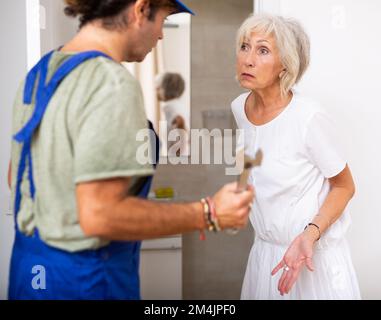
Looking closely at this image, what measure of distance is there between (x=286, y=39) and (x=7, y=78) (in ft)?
3.06

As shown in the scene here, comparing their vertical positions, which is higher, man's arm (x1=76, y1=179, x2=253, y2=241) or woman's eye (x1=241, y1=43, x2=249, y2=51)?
woman's eye (x1=241, y1=43, x2=249, y2=51)

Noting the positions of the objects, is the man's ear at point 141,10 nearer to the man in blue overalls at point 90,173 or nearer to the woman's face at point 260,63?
the man in blue overalls at point 90,173

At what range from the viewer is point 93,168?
0.66 meters

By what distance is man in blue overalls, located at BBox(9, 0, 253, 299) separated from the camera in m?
0.67

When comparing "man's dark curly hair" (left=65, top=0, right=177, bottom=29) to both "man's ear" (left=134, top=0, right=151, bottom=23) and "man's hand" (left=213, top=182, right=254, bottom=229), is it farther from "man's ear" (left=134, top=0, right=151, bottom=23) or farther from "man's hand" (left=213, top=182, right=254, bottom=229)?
"man's hand" (left=213, top=182, right=254, bottom=229)

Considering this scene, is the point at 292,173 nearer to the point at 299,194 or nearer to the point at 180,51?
the point at 299,194

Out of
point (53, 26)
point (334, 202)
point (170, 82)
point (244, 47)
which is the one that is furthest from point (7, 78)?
point (334, 202)

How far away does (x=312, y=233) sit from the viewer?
1.14 m

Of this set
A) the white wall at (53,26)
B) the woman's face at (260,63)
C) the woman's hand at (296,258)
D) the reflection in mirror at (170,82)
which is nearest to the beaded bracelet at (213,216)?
the woman's hand at (296,258)

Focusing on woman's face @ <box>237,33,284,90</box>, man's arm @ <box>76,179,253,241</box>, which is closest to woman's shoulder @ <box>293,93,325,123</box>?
woman's face @ <box>237,33,284,90</box>

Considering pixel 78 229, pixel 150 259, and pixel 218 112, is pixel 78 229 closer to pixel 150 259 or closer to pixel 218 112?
pixel 150 259

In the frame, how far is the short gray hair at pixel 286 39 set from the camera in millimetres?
1207

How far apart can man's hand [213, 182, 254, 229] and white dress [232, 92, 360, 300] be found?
18.7 inches
